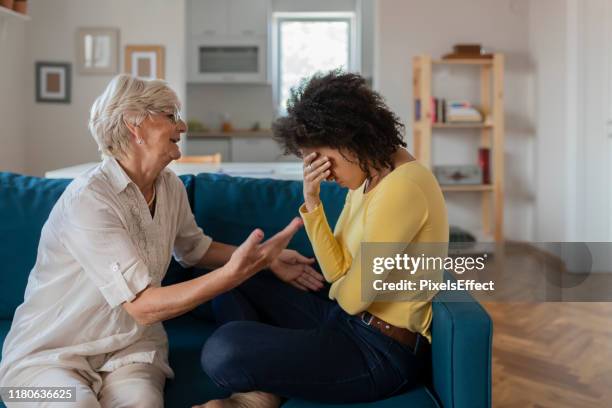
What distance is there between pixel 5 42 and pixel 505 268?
15.4ft

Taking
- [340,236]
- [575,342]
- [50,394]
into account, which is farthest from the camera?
[575,342]

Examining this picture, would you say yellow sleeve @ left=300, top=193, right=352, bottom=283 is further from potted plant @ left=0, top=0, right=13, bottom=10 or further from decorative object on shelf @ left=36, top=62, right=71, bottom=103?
decorative object on shelf @ left=36, top=62, right=71, bottom=103

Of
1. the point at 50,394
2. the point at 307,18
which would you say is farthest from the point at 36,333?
the point at 307,18

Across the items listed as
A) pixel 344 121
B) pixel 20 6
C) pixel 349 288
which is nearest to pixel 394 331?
pixel 349 288

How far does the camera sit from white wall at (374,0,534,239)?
5758mm

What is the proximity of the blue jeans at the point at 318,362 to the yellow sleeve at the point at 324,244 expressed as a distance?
0.14 metres

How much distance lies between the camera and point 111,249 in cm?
142

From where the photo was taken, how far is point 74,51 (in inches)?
239

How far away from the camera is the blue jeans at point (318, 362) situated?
1.38 meters

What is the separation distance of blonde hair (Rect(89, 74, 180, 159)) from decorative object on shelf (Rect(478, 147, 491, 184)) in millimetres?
4377

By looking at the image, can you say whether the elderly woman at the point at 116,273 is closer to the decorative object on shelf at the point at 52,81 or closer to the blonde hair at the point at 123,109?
the blonde hair at the point at 123,109

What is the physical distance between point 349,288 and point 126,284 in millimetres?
507

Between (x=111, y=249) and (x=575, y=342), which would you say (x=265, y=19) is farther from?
(x=111, y=249)

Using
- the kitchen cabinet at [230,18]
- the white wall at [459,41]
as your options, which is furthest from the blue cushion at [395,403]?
the kitchen cabinet at [230,18]
